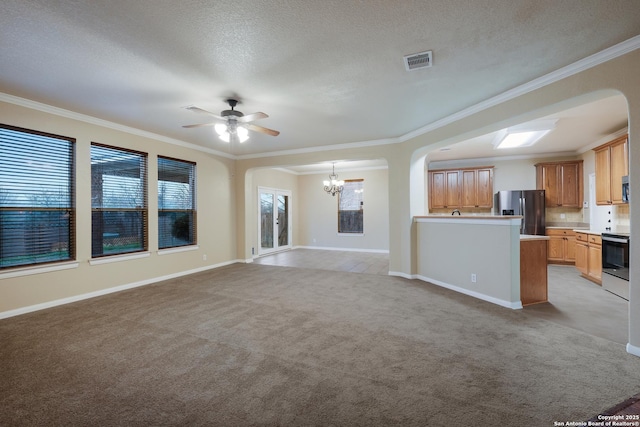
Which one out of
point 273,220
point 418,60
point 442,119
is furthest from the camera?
point 273,220

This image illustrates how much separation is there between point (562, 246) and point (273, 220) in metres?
7.80

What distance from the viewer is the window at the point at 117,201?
450 cm

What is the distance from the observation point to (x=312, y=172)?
33.4 feet

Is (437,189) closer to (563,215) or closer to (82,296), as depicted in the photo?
(563,215)

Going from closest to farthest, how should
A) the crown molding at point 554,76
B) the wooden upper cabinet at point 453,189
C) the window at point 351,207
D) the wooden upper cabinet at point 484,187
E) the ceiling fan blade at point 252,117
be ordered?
1. the crown molding at point 554,76
2. the ceiling fan blade at point 252,117
3. the wooden upper cabinet at point 484,187
4. the wooden upper cabinet at point 453,189
5. the window at point 351,207

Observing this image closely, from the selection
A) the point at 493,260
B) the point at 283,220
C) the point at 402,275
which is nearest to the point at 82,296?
the point at 402,275

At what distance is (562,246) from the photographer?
6.58 m

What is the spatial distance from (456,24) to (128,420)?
3599 mm

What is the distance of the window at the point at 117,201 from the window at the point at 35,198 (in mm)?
335

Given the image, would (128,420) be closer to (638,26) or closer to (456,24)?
(456,24)

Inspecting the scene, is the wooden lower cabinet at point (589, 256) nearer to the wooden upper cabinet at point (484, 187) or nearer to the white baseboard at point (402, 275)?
the wooden upper cabinet at point (484, 187)

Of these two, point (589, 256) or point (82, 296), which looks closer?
point (82, 296)

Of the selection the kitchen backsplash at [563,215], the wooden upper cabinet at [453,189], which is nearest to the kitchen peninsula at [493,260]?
the wooden upper cabinet at [453,189]

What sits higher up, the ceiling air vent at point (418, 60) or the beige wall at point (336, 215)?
the ceiling air vent at point (418, 60)
